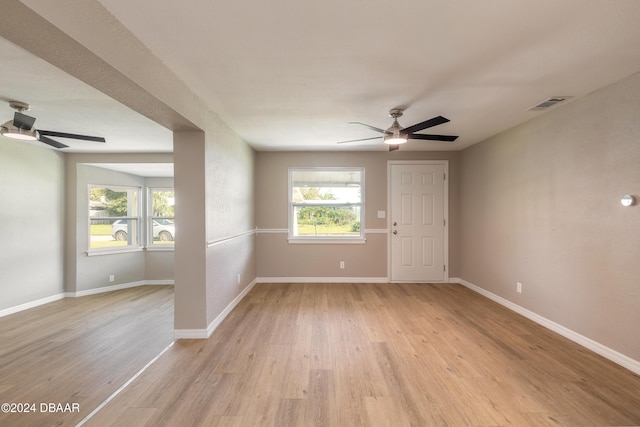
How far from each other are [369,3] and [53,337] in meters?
4.26

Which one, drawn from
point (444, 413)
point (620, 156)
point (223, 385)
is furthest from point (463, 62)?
point (223, 385)

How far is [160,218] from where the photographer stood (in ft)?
17.9

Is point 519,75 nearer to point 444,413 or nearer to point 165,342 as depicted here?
point 444,413

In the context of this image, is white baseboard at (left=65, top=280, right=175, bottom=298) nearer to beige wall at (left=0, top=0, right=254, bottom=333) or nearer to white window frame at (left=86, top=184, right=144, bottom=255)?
beige wall at (left=0, top=0, right=254, bottom=333)

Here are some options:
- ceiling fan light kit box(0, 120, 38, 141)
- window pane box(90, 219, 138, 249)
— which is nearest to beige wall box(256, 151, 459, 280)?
window pane box(90, 219, 138, 249)

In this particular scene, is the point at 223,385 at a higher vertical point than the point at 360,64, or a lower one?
lower

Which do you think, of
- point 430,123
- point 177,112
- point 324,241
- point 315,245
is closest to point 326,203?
point 324,241

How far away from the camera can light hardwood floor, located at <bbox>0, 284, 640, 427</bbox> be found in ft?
5.62

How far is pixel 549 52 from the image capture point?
1857 mm

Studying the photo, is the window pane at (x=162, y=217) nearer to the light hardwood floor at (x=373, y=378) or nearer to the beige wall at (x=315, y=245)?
the beige wall at (x=315, y=245)

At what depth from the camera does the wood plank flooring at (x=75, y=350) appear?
1.90 meters

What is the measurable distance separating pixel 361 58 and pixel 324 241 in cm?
344

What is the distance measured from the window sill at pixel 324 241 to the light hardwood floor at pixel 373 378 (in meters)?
1.78

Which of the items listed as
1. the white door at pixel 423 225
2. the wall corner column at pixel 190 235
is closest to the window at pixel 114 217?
the wall corner column at pixel 190 235
